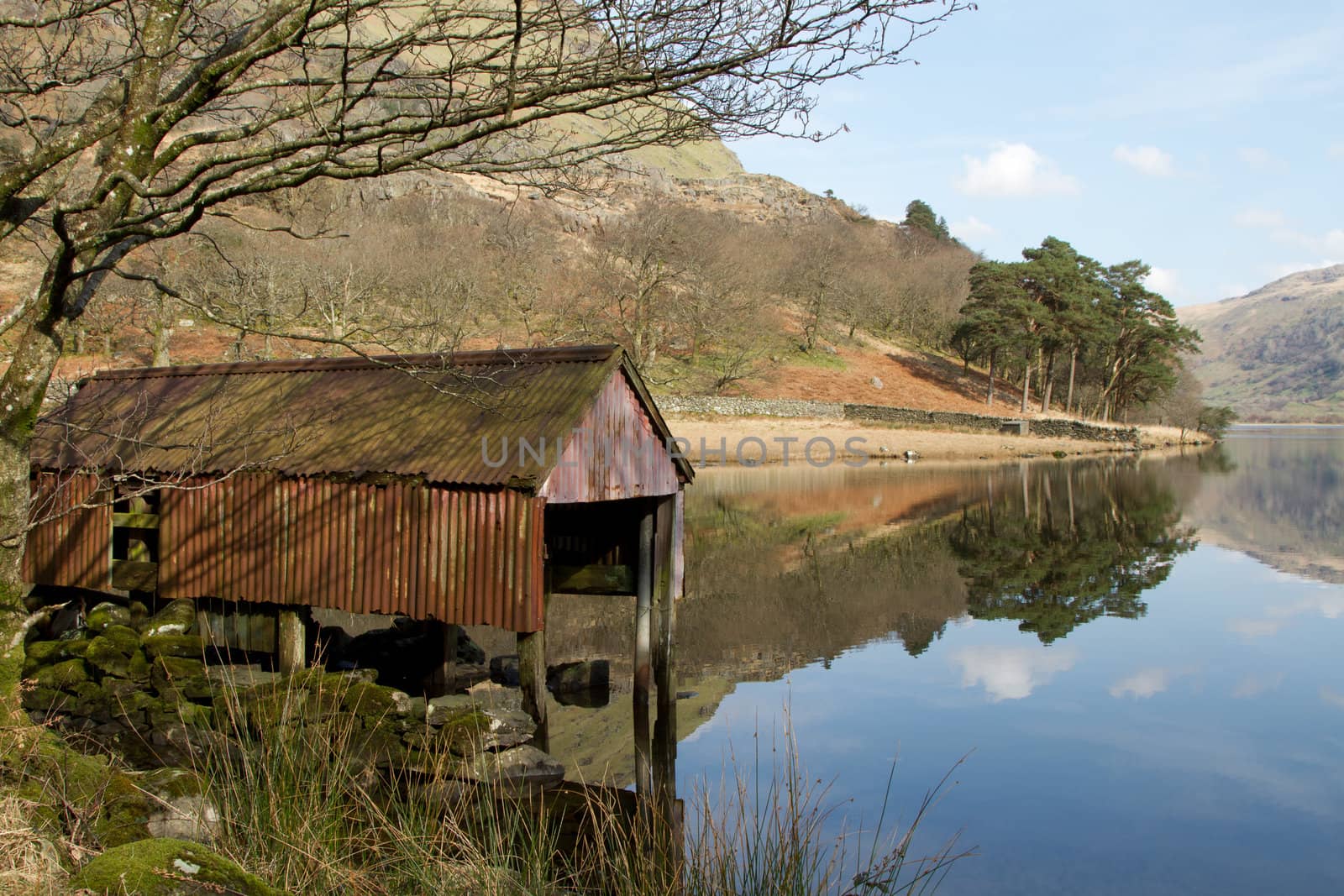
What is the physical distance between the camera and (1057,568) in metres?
23.2

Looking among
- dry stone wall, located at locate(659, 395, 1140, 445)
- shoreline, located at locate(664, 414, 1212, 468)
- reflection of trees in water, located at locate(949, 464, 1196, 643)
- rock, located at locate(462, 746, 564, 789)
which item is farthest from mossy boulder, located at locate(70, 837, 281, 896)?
dry stone wall, located at locate(659, 395, 1140, 445)

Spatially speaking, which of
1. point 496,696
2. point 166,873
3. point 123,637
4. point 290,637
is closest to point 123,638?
point 123,637

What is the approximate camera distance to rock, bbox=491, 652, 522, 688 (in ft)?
44.1

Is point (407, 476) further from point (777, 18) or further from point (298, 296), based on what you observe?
point (298, 296)

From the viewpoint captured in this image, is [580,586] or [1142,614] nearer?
[580,586]

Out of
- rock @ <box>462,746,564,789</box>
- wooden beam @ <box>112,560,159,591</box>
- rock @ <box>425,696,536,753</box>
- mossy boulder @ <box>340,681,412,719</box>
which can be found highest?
wooden beam @ <box>112,560,159,591</box>

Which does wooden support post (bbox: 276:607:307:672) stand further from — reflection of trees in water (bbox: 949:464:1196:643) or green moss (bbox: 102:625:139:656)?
reflection of trees in water (bbox: 949:464:1196:643)

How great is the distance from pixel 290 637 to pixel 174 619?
58.6 inches

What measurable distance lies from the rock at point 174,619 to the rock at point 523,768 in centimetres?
468

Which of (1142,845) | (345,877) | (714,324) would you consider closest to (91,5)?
(345,877)

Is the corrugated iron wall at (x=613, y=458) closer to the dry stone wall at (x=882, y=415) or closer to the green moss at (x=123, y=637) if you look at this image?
the green moss at (x=123, y=637)

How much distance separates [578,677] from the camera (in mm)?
13328

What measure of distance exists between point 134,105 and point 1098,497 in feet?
119

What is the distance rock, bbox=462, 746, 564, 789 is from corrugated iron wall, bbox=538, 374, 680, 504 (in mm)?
2562
